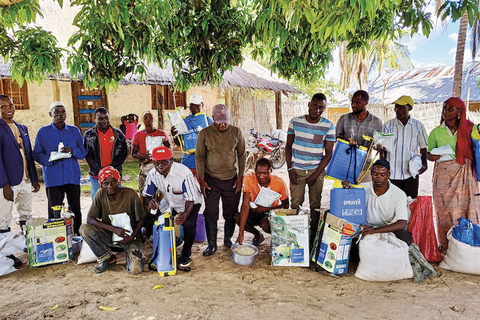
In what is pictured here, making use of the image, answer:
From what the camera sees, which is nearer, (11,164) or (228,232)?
(11,164)

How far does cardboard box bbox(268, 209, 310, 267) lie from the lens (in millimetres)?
3322

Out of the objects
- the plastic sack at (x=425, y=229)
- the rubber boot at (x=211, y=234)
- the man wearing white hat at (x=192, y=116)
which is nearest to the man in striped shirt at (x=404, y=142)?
the plastic sack at (x=425, y=229)

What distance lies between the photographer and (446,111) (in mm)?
3455

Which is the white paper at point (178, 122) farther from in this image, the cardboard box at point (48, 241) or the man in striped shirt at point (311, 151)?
the cardboard box at point (48, 241)

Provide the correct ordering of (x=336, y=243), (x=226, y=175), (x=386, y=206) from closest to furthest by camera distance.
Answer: (x=336, y=243), (x=386, y=206), (x=226, y=175)

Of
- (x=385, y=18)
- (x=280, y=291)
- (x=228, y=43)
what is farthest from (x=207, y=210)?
(x=385, y=18)

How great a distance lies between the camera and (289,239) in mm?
3350

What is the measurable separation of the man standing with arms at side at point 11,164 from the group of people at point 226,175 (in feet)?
0.03

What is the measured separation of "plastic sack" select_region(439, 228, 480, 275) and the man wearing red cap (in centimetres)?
253

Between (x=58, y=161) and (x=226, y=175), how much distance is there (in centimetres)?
190

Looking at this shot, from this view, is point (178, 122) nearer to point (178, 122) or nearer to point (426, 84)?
point (178, 122)

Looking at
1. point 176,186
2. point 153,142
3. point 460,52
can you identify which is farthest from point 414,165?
point 460,52

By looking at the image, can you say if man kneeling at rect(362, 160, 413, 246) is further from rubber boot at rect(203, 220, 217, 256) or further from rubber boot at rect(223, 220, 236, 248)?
rubber boot at rect(203, 220, 217, 256)

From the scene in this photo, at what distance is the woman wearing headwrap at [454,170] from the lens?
3.44 meters
